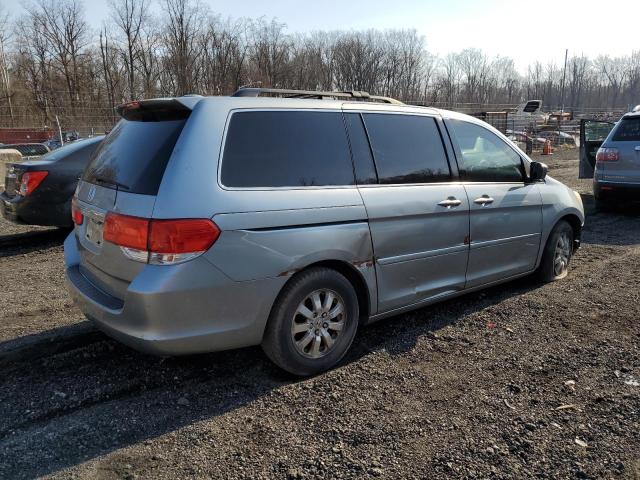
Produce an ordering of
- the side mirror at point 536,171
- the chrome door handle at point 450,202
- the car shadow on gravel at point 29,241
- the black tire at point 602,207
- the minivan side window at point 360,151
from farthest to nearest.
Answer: the black tire at point 602,207
the car shadow on gravel at point 29,241
the side mirror at point 536,171
the chrome door handle at point 450,202
the minivan side window at point 360,151

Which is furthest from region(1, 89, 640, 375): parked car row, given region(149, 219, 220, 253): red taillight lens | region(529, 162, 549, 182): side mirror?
region(529, 162, 549, 182): side mirror

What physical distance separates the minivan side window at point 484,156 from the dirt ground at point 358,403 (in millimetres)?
1206

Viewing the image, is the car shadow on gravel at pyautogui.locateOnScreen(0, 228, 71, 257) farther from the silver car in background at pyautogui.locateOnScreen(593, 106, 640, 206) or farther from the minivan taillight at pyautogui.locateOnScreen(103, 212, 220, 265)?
the silver car in background at pyautogui.locateOnScreen(593, 106, 640, 206)

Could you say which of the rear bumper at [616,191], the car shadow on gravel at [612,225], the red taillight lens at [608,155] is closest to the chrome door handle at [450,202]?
the car shadow on gravel at [612,225]

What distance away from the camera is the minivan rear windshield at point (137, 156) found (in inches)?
114

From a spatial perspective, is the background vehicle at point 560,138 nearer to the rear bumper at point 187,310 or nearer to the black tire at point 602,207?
the black tire at point 602,207

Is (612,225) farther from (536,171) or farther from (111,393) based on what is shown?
(111,393)

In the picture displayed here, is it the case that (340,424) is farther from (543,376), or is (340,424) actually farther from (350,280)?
(543,376)

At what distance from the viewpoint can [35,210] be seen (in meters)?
6.66

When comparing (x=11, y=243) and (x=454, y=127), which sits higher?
(x=454, y=127)

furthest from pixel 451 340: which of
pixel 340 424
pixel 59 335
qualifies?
pixel 59 335

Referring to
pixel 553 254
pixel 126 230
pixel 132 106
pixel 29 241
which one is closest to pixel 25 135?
pixel 29 241

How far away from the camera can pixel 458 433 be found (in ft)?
9.10

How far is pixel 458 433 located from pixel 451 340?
4.06ft
